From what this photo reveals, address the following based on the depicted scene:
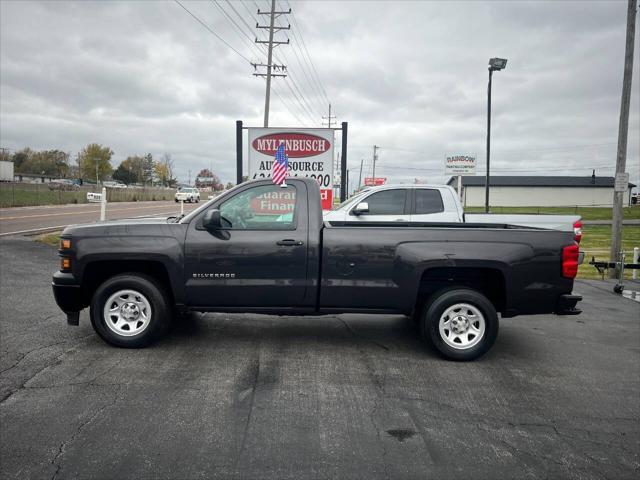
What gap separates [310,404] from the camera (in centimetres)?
425

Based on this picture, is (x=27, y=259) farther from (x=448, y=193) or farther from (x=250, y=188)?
(x=448, y=193)

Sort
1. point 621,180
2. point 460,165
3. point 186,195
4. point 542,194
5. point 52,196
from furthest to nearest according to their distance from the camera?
point 542,194 < point 186,195 < point 52,196 < point 460,165 < point 621,180

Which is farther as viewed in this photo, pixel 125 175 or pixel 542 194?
pixel 125 175

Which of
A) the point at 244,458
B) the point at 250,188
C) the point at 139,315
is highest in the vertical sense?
the point at 250,188

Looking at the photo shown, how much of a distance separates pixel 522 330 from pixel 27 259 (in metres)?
10.4

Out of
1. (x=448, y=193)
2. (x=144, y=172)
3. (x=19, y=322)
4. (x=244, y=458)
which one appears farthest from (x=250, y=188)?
(x=144, y=172)

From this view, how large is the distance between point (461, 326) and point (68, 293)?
13.5 ft

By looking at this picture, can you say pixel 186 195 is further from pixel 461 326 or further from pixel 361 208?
pixel 461 326

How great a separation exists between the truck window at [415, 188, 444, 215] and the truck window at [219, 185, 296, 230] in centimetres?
485

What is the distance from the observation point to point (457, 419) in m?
4.04

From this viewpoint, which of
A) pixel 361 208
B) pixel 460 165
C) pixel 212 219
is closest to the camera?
pixel 212 219

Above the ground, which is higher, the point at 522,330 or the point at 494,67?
the point at 494,67

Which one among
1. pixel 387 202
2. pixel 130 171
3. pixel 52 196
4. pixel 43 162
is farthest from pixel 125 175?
pixel 387 202

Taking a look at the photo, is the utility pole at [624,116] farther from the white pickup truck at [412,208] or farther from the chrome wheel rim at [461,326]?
the chrome wheel rim at [461,326]
